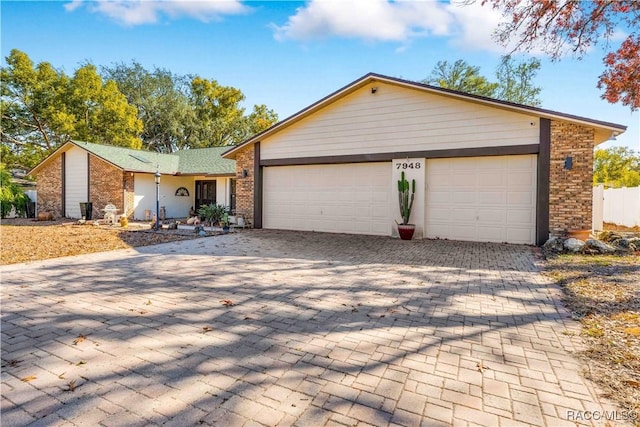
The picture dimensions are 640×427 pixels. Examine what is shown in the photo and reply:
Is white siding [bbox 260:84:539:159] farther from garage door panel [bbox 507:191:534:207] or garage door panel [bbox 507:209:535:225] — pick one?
garage door panel [bbox 507:209:535:225]

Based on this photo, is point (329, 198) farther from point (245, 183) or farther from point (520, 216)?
point (520, 216)

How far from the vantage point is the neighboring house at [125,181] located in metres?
17.1

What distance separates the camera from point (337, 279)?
18.2 ft

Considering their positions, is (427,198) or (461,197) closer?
(461,197)

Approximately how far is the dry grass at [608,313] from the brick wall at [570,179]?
150cm

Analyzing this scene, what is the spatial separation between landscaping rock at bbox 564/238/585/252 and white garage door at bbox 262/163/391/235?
459 centimetres

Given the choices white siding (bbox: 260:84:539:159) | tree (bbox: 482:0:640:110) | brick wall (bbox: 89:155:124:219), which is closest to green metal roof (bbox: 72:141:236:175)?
brick wall (bbox: 89:155:124:219)

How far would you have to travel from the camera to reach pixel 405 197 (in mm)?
10406

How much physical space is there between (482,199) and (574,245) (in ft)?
8.06

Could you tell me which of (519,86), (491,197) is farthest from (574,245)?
(519,86)

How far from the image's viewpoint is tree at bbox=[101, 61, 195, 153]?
3134 cm

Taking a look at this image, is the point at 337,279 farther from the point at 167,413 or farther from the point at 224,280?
the point at 167,413

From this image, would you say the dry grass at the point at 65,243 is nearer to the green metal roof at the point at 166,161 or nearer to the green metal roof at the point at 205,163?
the green metal roof at the point at 166,161

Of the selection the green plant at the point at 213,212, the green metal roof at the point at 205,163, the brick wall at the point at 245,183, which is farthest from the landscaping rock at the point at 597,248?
the green metal roof at the point at 205,163
